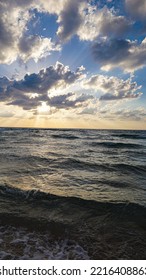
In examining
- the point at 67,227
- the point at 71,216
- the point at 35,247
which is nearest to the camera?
the point at 35,247

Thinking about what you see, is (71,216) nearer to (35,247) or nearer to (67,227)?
(67,227)

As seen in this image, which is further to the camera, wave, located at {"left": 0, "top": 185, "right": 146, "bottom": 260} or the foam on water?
wave, located at {"left": 0, "top": 185, "right": 146, "bottom": 260}

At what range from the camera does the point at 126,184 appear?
30.5ft

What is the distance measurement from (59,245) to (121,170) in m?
8.04

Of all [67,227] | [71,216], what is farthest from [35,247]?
[71,216]

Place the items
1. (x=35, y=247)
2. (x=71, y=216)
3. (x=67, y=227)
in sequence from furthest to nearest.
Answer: (x=71, y=216), (x=67, y=227), (x=35, y=247)

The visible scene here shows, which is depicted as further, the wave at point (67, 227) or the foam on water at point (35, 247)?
the wave at point (67, 227)

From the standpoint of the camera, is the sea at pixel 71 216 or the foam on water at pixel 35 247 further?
the sea at pixel 71 216

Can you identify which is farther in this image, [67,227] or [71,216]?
[71,216]

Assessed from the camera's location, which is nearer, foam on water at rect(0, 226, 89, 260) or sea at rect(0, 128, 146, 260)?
foam on water at rect(0, 226, 89, 260)
